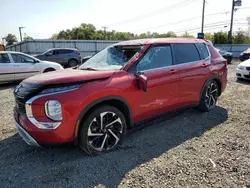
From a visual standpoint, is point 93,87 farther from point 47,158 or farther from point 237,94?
point 237,94

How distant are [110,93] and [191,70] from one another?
2.03 m

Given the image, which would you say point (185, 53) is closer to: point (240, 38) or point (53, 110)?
point (53, 110)

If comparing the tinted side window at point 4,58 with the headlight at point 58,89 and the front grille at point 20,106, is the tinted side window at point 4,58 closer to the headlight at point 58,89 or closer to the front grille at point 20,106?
the front grille at point 20,106

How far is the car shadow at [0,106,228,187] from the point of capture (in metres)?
2.83

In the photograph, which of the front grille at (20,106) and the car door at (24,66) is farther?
the car door at (24,66)

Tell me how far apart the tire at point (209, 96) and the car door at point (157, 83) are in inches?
40.8

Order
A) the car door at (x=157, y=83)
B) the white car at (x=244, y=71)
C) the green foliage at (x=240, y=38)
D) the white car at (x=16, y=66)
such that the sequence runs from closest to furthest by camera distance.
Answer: the car door at (x=157, y=83)
the white car at (x=244, y=71)
the white car at (x=16, y=66)
the green foliage at (x=240, y=38)

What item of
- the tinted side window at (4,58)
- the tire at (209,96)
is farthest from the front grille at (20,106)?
the tinted side window at (4,58)

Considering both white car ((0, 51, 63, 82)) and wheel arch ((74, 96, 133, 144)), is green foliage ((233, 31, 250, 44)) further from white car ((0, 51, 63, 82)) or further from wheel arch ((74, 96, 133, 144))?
wheel arch ((74, 96, 133, 144))

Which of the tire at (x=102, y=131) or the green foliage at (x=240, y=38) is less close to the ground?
the green foliage at (x=240, y=38)

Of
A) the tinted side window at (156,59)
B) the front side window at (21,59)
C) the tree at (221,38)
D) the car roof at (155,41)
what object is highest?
the tree at (221,38)

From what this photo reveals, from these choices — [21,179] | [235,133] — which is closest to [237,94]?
[235,133]

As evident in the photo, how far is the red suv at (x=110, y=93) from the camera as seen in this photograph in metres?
2.98

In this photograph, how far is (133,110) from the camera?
3654mm
